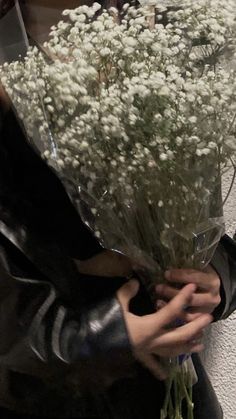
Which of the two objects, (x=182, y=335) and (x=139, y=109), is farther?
(x=182, y=335)

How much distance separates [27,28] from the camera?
0.96m

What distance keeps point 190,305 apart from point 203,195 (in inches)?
→ 6.4

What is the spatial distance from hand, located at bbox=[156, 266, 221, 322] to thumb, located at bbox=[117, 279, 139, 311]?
3cm

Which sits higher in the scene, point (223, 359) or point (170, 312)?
point (170, 312)

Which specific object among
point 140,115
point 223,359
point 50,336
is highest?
point 140,115

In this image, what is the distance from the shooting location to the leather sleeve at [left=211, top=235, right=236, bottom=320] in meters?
1.00

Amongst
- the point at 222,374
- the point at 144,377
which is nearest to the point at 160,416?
the point at 144,377

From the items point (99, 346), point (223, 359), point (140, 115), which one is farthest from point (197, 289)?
point (223, 359)

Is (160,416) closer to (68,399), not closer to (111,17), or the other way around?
(68,399)

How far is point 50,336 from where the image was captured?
847mm

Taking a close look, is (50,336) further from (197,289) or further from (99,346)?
(197,289)

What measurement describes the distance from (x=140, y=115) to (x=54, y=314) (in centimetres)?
28

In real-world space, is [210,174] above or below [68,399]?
above

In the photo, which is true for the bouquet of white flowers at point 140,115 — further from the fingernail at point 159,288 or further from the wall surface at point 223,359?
the wall surface at point 223,359
